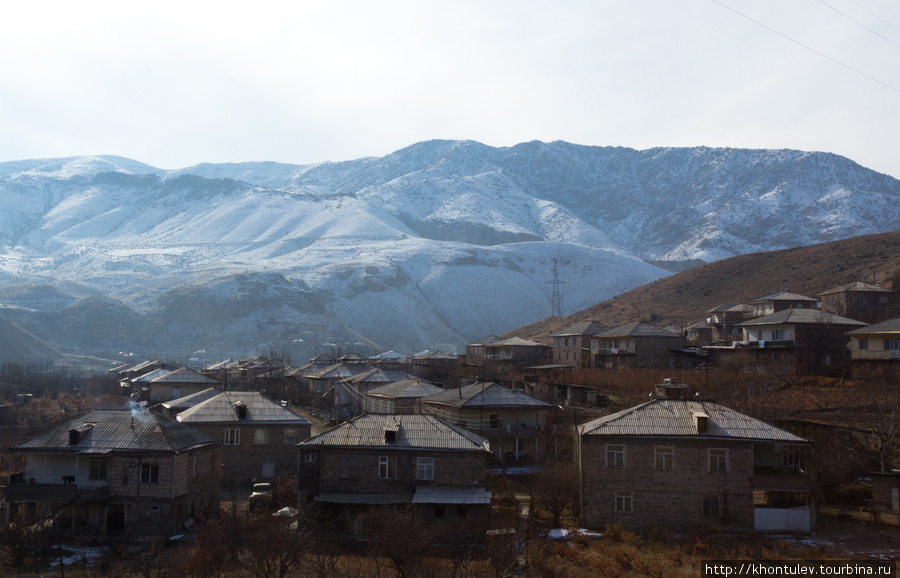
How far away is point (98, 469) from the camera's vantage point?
101 ft

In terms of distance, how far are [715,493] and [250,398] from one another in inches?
998

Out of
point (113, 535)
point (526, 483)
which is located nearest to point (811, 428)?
point (526, 483)

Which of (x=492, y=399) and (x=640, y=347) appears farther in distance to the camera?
(x=640, y=347)

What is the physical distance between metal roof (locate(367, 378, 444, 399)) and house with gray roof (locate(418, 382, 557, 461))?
714cm

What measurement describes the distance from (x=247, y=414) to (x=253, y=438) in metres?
1.43

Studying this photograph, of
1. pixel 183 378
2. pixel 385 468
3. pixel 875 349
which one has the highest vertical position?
pixel 875 349

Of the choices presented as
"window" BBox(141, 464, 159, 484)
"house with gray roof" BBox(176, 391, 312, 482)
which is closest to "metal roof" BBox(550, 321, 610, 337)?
"house with gray roof" BBox(176, 391, 312, 482)

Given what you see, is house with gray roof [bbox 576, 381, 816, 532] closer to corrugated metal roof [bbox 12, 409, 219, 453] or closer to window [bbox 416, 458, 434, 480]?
window [bbox 416, 458, 434, 480]

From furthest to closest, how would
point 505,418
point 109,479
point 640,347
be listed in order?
1. point 640,347
2. point 505,418
3. point 109,479

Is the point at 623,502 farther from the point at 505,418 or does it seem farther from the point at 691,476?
the point at 505,418

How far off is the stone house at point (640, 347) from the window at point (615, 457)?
116 feet

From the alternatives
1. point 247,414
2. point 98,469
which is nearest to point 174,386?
point 247,414

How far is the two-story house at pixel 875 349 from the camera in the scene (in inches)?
1969

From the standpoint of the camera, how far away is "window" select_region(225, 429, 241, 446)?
1571 inches
